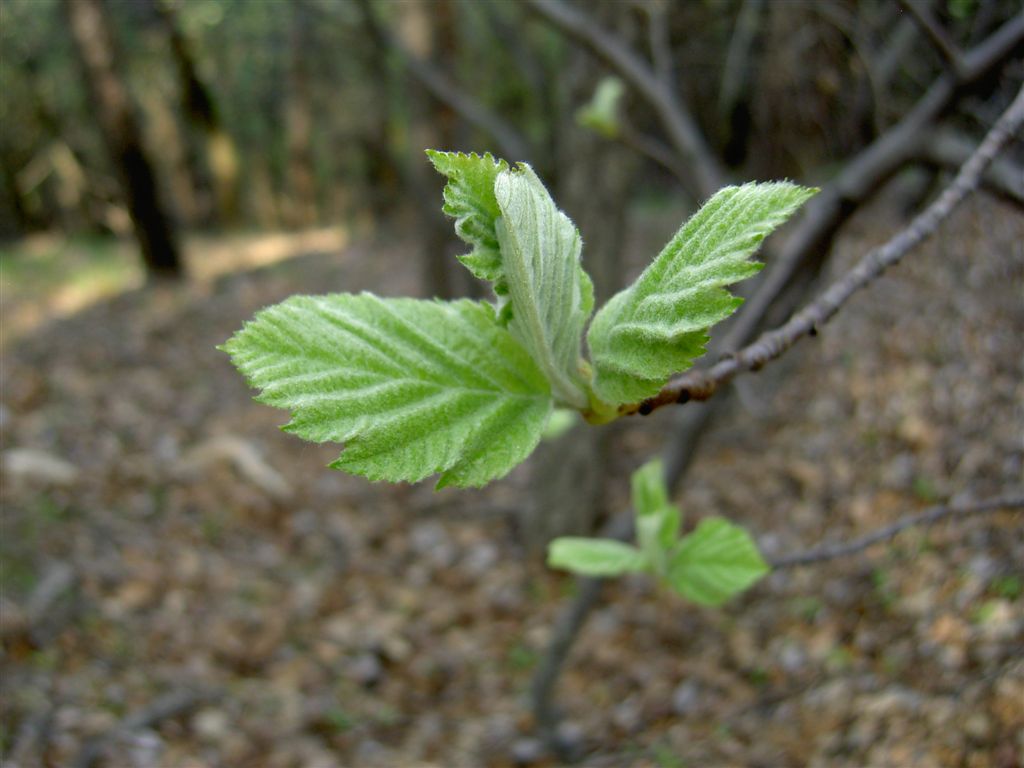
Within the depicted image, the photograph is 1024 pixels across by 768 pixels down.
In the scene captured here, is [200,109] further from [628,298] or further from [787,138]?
[628,298]

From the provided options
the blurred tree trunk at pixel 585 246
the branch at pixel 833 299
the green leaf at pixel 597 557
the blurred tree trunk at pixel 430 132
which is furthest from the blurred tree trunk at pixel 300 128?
the branch at pixel 833 299

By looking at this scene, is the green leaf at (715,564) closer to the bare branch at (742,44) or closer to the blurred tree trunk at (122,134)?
the bare branch at (742,44)

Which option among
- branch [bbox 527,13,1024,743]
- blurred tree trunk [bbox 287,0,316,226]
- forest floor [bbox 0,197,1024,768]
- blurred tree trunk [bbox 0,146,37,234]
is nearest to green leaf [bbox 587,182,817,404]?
branch [bbox 527,13,1024,743]

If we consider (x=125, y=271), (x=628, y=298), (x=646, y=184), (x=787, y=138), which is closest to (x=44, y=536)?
(x=787, y=138)

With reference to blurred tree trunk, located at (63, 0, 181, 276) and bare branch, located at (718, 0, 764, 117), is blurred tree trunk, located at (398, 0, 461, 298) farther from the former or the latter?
blurred tree trunk, located at (63, 0, 181, 276)

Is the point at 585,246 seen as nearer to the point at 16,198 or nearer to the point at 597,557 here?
the point at 597,557

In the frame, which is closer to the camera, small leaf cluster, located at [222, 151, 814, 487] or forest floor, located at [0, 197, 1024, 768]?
small leaf cluster, located at [222, 151, 814, 487]
